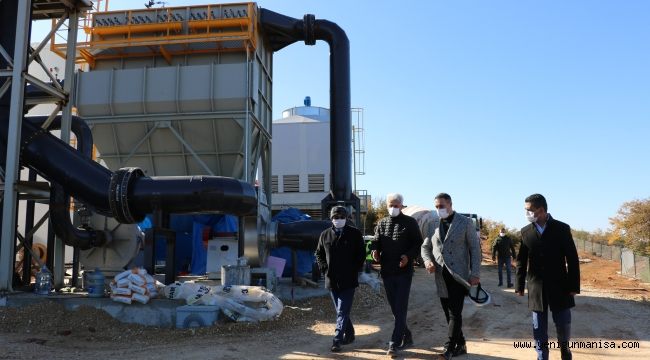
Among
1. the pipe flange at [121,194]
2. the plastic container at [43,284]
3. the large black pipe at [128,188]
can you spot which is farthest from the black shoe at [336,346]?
the plastic container at [43,284]

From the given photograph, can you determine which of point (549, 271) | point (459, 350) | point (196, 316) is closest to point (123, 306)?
point (196, 316)

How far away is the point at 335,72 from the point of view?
570 inches

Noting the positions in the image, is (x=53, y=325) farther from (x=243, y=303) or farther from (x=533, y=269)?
(x=533, y=269)

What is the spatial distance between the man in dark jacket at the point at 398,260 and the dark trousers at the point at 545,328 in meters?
1.33

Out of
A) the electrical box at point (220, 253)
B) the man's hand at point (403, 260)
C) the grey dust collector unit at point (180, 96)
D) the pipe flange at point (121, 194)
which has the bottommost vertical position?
the electrical box at point (220, 253)

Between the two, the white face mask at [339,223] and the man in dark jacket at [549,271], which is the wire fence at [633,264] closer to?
the man in dark jacket at [549,271]

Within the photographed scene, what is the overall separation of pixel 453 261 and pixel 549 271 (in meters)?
0.93

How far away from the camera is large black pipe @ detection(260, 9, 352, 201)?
Answer: 1388cm

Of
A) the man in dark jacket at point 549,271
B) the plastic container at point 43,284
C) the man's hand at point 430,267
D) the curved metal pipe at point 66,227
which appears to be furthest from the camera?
the curved metal pipe at point 66,227

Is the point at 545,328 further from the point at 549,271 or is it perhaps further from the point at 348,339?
the point at 348,339

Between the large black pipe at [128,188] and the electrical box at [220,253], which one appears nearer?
the large black pipe at [128,188]

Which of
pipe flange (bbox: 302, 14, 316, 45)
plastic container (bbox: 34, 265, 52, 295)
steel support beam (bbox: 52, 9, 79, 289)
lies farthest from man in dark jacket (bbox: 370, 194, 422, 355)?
pipe flange (bbox: 302, 14, 316, 45)

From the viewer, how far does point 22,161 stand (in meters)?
9.08

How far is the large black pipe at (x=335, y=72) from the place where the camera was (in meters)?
13.9
